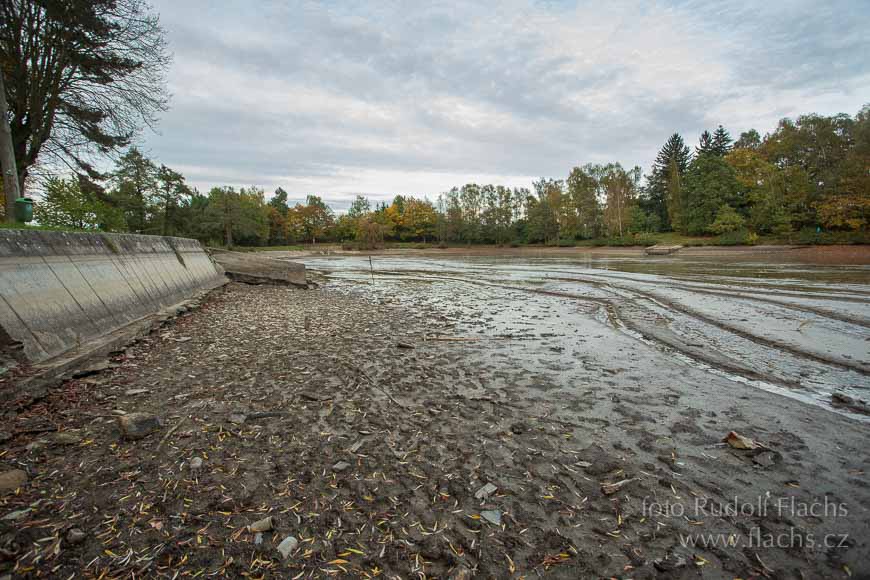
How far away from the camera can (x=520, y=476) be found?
2.89m

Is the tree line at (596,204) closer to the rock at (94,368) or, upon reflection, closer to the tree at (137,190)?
the tree at (137,190)

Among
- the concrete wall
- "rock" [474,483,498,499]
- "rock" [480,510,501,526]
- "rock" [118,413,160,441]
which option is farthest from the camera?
the concrete wall

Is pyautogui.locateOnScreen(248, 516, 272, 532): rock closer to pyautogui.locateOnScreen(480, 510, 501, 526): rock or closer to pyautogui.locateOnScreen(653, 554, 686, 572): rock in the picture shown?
pyautogui.locateOnScreen(480, 510, 501, 526): rock

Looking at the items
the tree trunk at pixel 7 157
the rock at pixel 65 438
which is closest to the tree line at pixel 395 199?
the tree trunk at pixel 7 157

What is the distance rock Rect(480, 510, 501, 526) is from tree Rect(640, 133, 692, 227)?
266 ft

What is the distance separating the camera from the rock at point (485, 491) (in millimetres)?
2658

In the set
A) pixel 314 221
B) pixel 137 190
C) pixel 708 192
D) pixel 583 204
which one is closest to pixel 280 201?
pixel 314 221

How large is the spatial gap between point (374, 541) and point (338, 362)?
3616 millimetres

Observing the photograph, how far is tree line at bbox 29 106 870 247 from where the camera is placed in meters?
41.9

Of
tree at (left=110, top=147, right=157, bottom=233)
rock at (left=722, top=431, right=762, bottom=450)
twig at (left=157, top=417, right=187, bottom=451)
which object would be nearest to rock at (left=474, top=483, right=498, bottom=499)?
rock at (left=722, top=431, right=762, bottom=450)

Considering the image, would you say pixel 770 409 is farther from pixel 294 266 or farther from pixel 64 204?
pixel 64 204

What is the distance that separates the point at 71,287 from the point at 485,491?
660 cm

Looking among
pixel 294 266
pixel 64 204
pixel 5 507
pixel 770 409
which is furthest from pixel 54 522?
pixel 64 204

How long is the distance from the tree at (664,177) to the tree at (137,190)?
85793mm
